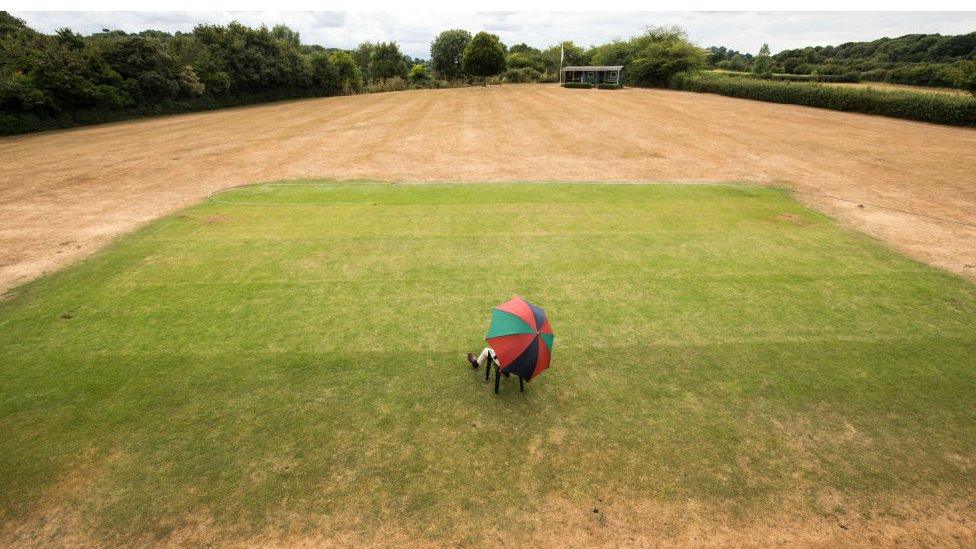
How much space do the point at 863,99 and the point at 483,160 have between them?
3856cm

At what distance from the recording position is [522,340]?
6.46 metres

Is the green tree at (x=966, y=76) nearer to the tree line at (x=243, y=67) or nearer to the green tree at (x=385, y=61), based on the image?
the tree line at (x=243, y=67)

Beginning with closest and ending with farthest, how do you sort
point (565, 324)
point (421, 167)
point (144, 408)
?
1. point (144, 408)
2. point (565, 324)
3. point (421, 167)

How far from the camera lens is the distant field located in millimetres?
5680

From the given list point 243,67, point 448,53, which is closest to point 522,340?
point 243,67

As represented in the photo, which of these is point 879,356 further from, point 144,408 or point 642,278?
point 144,408

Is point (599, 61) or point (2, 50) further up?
point (599, 61)

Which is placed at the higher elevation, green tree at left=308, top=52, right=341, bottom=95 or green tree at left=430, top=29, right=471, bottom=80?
green tree at left=430, top=29, right=471, bottom=80

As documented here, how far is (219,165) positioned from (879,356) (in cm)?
2689

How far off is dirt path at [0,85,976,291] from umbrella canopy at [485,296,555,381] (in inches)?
491

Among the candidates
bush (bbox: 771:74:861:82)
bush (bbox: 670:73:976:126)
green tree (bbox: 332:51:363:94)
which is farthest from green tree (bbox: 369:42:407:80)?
bush (bbox: 771:74:861:82)

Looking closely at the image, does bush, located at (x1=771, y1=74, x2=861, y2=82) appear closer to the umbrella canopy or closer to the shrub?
the shrub

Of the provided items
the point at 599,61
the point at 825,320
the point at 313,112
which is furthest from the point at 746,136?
the point at 599,61

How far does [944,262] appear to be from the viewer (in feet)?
40.0
